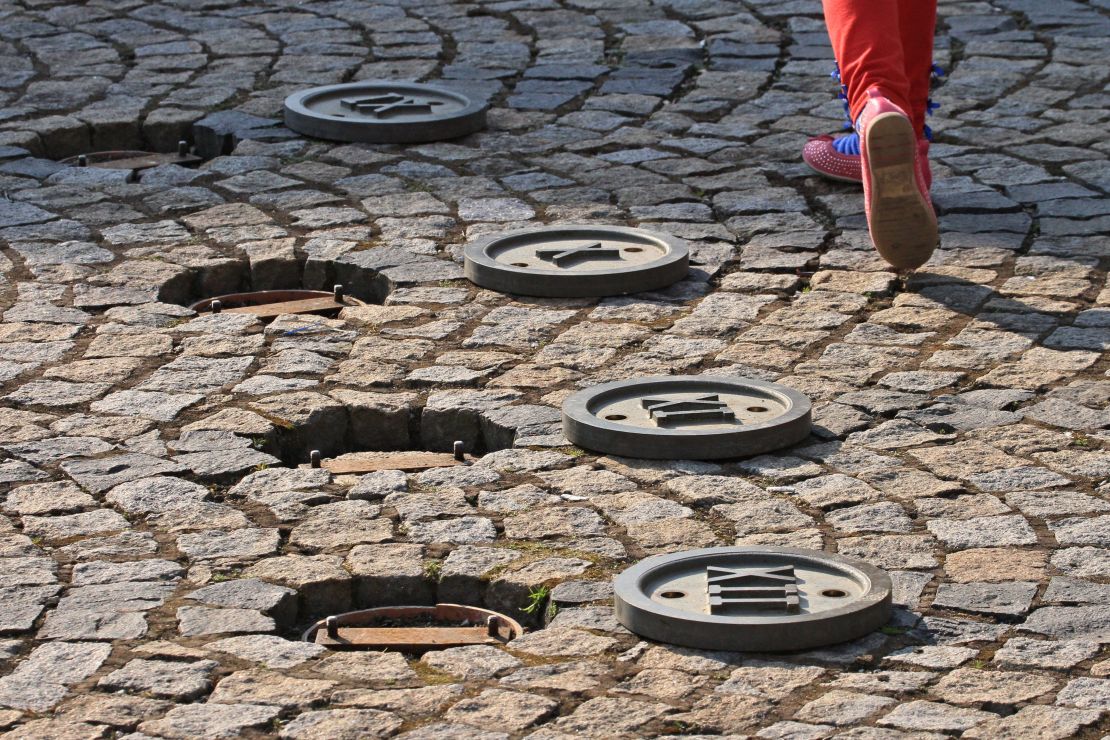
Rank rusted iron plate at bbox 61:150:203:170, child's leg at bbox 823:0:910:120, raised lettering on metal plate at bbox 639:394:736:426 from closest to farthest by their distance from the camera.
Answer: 1. raised lettering on metal plate at bbox 639:394:736:426
2. child's leg at bbox 823:0:910:120
3. rusted iron plate at bbox 61:150:203:170

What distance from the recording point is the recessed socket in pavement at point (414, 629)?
14.4 ft

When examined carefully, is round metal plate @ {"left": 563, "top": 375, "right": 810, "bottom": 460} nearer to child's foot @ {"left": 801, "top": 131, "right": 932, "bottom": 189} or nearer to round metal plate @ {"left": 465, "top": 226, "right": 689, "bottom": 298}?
round metal plate @ {"left": 465, "top": 226, "right": 689, "bottom": 298}

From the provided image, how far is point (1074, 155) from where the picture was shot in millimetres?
7840

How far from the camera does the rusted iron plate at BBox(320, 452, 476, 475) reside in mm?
5297

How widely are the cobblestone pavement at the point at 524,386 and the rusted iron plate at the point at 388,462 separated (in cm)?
13

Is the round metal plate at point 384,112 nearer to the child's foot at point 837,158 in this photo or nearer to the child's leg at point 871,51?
the child's foot at point 837,158

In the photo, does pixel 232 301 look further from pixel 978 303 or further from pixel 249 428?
pixel 978 303

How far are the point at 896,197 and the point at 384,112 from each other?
288 cm

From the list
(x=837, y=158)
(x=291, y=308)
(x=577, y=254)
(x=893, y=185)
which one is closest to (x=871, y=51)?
(x=893, y=185)

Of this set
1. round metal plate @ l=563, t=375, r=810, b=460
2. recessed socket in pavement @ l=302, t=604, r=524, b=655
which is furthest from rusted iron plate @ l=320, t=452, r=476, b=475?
recessed socket in pavement @ l=302, t=604, r=524, b=655

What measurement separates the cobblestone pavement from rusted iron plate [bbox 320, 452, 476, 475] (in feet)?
0.42

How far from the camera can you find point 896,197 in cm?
607

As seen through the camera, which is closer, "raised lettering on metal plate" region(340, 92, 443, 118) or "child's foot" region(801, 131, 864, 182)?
"child's foot" region(801, 131, 864, 182)

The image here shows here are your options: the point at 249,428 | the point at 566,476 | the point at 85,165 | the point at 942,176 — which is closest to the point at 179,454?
the point at 249,428
